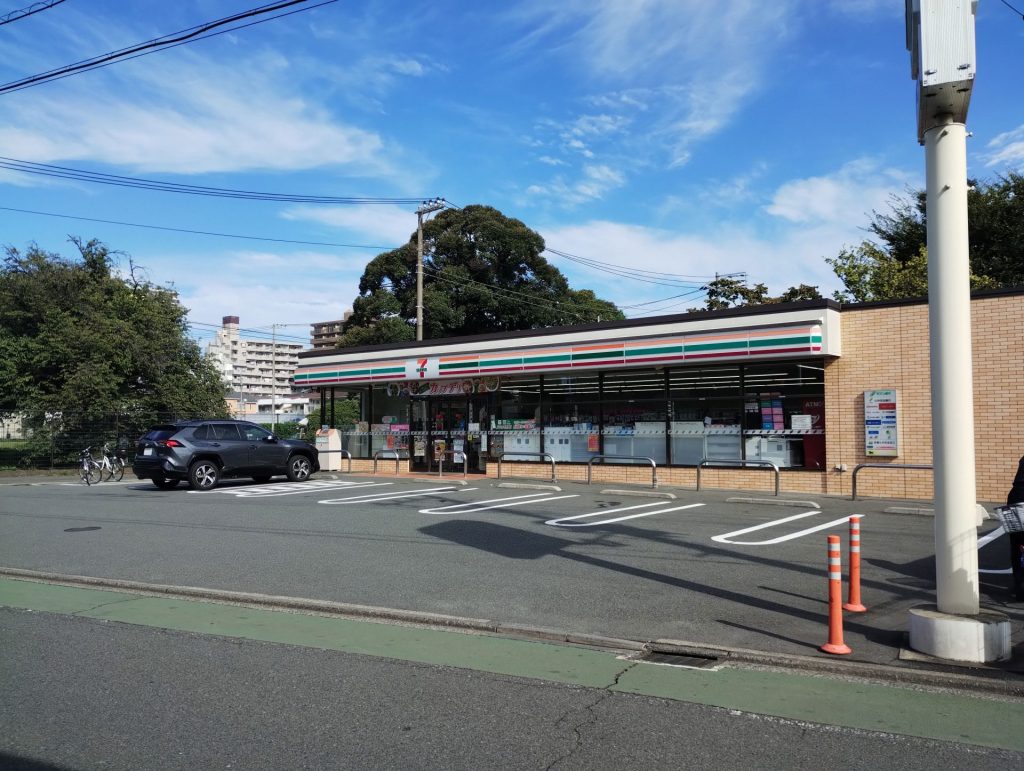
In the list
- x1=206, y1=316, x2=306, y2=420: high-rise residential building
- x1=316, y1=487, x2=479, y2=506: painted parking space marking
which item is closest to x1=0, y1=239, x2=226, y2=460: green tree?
x1=316, y1=487, x2=479, y2=506: painted parking space marking

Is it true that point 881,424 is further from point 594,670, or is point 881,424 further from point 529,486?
point 594,670

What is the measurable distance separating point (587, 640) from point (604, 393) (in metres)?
14.7

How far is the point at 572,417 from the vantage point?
71.5ft

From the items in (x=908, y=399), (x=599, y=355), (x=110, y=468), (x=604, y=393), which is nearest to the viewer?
(x=908, y=399)

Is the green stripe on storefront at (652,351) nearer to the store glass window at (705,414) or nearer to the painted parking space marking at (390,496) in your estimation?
the store glass window at (705,414)

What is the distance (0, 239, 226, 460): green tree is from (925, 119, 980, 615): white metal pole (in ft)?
96.1

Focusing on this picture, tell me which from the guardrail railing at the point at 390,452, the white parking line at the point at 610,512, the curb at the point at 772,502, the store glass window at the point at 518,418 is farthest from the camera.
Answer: the guardrail railing at the point at 390,452

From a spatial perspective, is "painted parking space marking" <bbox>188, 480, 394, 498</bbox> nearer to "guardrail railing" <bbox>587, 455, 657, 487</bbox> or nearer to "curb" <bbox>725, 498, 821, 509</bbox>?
"guardrail railing" <bbox>587, 455, 657, 487</bbox>

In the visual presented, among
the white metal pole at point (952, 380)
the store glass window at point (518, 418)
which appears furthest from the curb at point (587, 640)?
the store glass window at point (518, 418)

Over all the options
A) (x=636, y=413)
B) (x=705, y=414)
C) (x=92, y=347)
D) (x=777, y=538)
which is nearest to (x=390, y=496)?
(x=636, y=413)

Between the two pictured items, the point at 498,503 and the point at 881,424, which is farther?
the point at 881,424

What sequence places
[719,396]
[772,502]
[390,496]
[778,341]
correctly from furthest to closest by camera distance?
[719,396] → [390,496] → [778,341] → [772,502]

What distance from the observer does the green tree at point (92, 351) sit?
2919cm

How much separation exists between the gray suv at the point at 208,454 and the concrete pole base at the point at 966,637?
1713 cm
